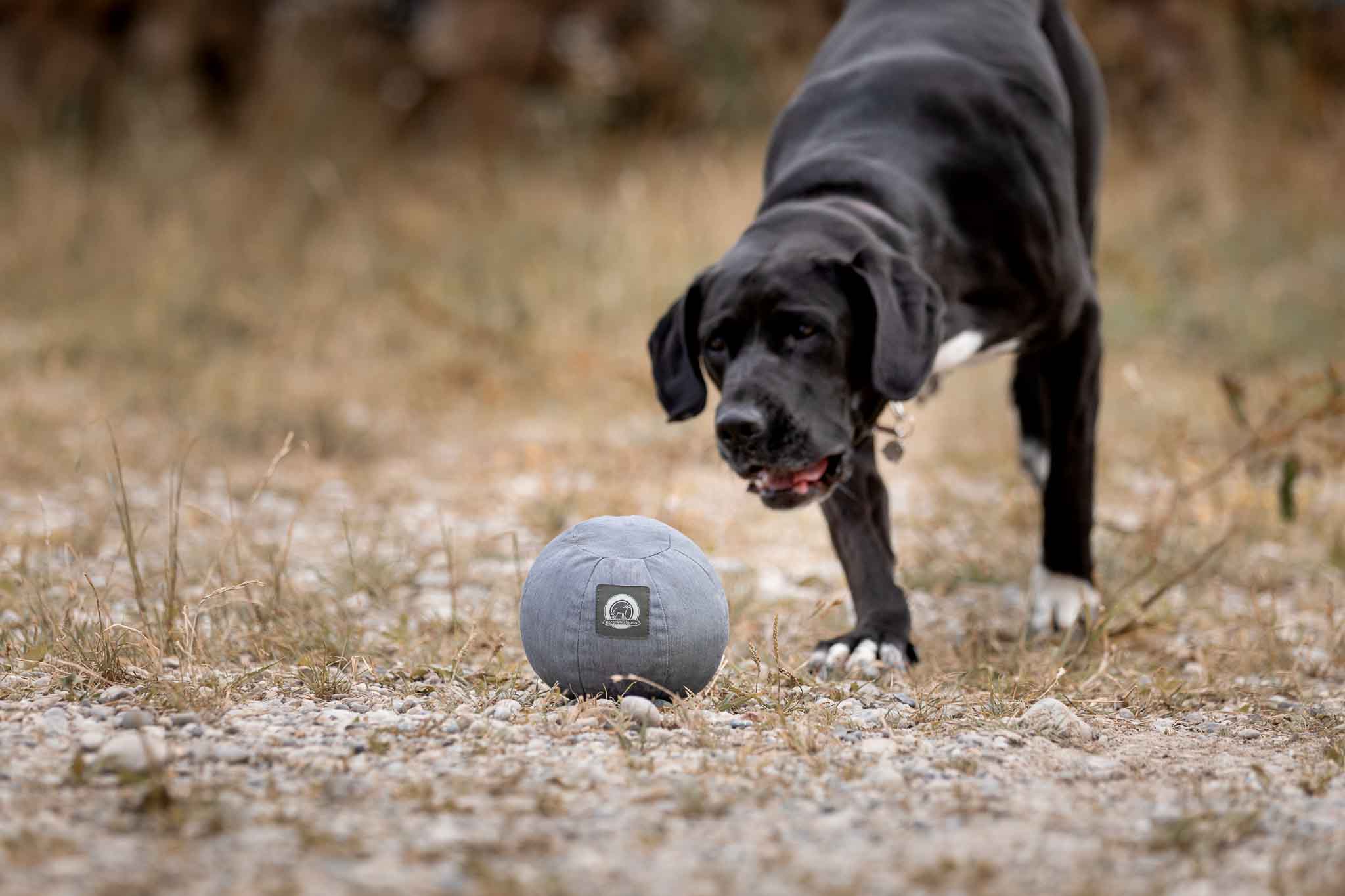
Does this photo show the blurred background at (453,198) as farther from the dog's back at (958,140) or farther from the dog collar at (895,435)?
the dog collar at (895,435)

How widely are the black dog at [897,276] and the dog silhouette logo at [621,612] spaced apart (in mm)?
481

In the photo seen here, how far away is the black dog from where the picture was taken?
111 inches

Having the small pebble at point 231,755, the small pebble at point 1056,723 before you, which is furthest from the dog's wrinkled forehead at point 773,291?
the small pebble at point 231,755

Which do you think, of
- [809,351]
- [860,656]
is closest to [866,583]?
[860,656]

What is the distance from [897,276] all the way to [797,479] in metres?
0.45

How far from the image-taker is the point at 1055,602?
343 cm

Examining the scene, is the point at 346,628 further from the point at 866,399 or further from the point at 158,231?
the point at 158,231

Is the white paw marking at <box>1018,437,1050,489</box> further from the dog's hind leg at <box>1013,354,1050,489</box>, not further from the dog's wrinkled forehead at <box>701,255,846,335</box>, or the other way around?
the dog's wrinkled forehead at <box>701,255,846,335</box>

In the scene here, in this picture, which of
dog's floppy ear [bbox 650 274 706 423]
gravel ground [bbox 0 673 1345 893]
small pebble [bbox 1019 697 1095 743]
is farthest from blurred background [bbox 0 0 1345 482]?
small pebble [bbox 1019 697 1095 743]

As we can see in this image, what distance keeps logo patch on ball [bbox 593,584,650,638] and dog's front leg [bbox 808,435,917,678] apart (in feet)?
1.74

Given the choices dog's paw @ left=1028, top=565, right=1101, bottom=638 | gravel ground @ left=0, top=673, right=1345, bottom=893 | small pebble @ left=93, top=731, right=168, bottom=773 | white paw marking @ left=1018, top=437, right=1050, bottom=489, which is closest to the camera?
gravel ground @ left=0, top=673, right=1345, bottom=893

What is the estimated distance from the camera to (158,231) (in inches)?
316

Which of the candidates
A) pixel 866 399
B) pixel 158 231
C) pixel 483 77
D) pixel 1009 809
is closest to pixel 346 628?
pixel 866 399

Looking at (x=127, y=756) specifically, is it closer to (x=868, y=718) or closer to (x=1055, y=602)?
(x=868, y=718)
